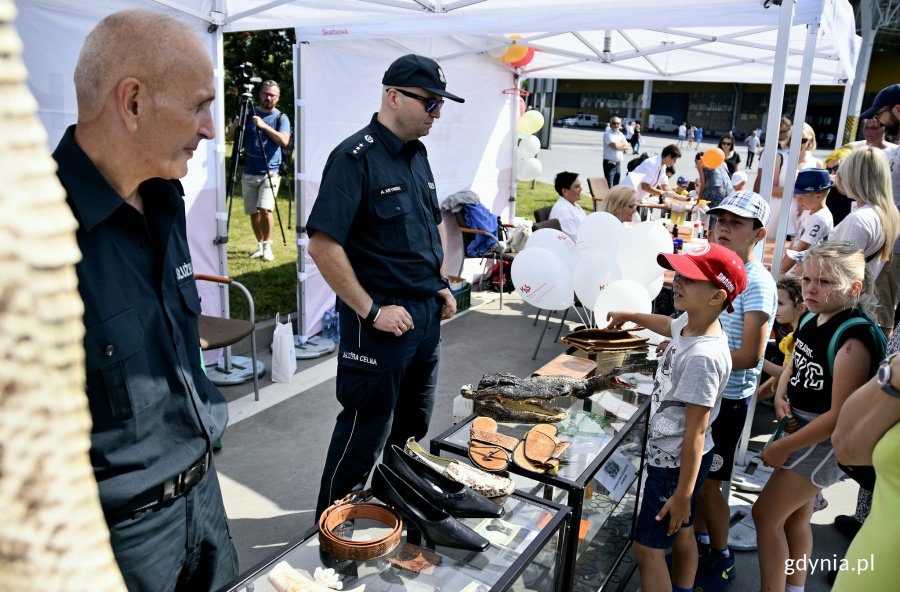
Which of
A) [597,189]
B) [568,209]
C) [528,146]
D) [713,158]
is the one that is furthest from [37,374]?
[597,189]

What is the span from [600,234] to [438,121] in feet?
8.01

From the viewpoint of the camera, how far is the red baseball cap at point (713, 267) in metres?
2.08

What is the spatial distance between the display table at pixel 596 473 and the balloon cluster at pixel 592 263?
1.36 meters

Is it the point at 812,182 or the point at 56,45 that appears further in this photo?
the point at 812,182

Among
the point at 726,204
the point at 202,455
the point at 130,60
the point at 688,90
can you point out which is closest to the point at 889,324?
the point at 726,204

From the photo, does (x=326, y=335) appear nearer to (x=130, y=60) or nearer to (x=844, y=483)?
(x=844, y=483)

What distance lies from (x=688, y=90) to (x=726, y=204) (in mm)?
40660

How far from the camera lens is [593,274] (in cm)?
462

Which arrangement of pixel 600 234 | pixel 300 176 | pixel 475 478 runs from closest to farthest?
pixel 475 478, pixel 600 234, pixel 300 176

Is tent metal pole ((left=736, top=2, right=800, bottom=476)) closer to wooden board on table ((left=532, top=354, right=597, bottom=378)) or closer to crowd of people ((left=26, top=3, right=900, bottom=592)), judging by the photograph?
crowd of people ((left=26, top=3, right=900, bottom=592))

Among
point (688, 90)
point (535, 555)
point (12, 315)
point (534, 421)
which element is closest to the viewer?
point (12, 315)

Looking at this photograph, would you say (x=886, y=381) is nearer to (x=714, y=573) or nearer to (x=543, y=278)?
(x=714, y=573)

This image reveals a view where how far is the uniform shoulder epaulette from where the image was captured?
7.97 ft

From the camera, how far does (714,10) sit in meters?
3.67
